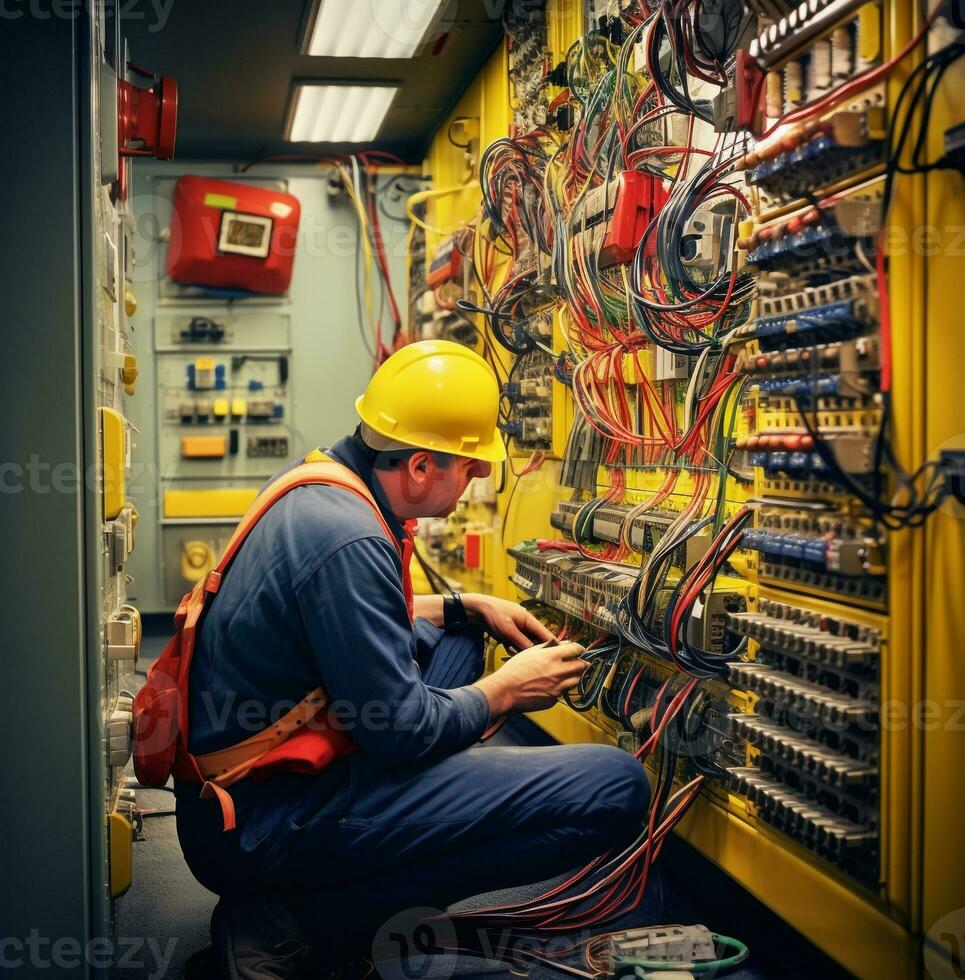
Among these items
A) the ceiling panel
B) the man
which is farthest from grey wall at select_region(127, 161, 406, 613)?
the man

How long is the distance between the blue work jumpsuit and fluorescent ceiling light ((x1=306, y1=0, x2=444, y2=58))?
110 inches

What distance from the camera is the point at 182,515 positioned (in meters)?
6.26

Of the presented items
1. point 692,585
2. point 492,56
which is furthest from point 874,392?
point 492,56

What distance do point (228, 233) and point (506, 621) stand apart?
Answer: 162 inches

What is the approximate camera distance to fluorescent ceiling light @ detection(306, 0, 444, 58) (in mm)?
4160

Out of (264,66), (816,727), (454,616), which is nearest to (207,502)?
(264,66)

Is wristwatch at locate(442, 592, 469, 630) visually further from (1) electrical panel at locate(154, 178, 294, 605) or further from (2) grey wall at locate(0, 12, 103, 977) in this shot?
(1) electrical panel at locate(154, 178, 294, 605)

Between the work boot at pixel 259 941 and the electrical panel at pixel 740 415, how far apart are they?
0.92 m

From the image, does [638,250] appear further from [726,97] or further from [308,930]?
[308,930]

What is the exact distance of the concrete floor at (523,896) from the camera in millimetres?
2234

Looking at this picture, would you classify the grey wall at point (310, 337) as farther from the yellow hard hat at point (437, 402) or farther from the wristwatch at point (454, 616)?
the yellow hard hat at point (437, 402)

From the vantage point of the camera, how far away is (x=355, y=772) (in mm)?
2080

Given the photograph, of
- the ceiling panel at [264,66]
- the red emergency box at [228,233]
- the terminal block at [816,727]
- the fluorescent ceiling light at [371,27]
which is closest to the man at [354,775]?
the terminal block at [816,727]

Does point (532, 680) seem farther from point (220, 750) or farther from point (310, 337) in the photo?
point (310, 337)
